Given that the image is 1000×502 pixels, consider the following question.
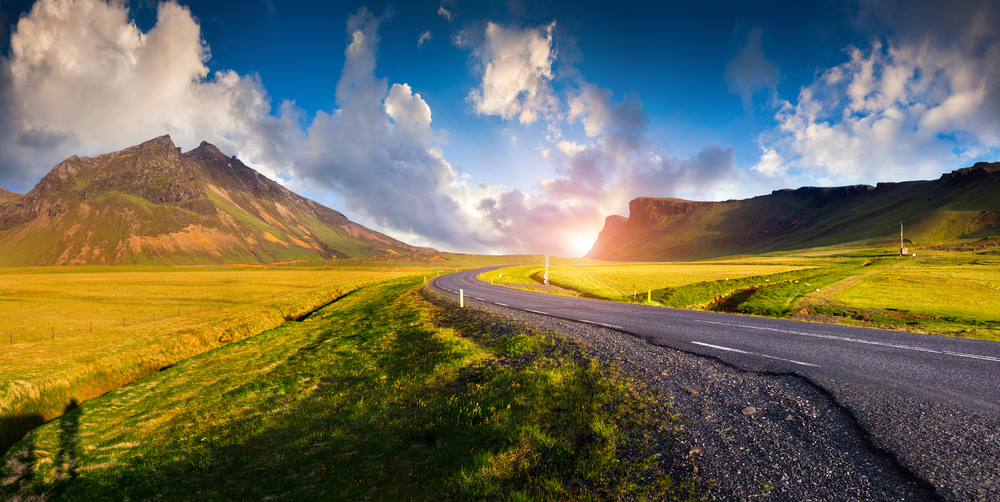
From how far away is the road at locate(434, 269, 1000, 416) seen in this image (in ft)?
23.3

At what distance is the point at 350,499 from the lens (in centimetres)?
625

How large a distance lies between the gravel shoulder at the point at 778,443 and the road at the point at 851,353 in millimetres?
1285

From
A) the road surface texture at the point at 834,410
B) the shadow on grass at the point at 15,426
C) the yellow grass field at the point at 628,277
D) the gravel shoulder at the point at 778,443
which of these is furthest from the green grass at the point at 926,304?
the shadow on grass at the point at 15,426

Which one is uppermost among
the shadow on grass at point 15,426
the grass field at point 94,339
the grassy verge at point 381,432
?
the grassy verge at point 381,432

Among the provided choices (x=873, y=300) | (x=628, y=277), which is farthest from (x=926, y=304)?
(x=628, y=277)

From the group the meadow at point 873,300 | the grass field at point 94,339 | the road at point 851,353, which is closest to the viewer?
the road at point 851,353

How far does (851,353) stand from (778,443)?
7.17 metres

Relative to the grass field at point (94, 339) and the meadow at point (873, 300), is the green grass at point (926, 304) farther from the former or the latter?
the grass field at point (94, 339)

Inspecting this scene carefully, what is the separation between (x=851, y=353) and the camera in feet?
32.2

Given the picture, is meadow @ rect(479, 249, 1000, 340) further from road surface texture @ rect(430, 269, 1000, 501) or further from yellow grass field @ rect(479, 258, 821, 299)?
road surface texture @ rect(430, 269, 1000, 501)

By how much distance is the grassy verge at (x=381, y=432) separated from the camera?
583 cm

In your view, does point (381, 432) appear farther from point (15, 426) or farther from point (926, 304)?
point (926, 304)

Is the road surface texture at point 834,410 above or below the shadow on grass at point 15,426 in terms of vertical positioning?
above

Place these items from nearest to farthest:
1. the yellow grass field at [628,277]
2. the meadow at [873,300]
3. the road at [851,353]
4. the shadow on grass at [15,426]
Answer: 1. the road at [851,353]
2. the shadow on grass at [15,426]
3. the meadow at [873,300]
4. the yellow grass field at [628,277]
